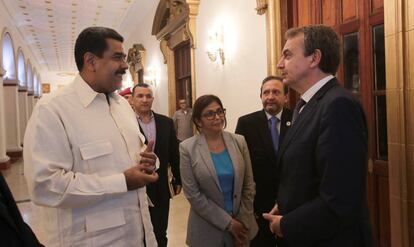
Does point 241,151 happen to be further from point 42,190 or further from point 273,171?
point 42,190

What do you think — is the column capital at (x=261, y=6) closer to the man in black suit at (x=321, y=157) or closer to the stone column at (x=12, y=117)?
the man in black suit at (x=321, y=157)

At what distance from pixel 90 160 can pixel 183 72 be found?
6.55 meters

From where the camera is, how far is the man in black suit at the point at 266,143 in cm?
272

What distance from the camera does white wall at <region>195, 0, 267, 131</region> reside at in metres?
4.63

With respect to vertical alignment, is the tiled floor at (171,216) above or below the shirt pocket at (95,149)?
below

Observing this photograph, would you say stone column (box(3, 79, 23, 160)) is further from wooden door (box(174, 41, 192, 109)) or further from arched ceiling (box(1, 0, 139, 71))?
wooden door (box(174, 41, 192, 109))

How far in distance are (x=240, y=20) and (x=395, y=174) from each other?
3220 mm

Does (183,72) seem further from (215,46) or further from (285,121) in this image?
(285,121)

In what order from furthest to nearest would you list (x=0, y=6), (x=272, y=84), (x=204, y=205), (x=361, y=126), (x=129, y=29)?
(x=129, y=29) < (x=0, y=6) < (x=272, y=84) < (x=204, y=205) < (x=361, y=126)

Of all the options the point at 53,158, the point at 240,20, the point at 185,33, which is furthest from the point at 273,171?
the point at 185,33

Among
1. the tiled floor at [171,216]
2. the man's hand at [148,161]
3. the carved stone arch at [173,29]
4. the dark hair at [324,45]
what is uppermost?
the carved stone arch at [173,29]

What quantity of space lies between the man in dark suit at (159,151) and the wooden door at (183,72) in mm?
4228

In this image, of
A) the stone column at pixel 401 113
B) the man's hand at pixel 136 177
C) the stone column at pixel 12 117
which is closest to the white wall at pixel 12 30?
the stone column at pixel 12 117

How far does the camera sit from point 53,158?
5.09 ft
